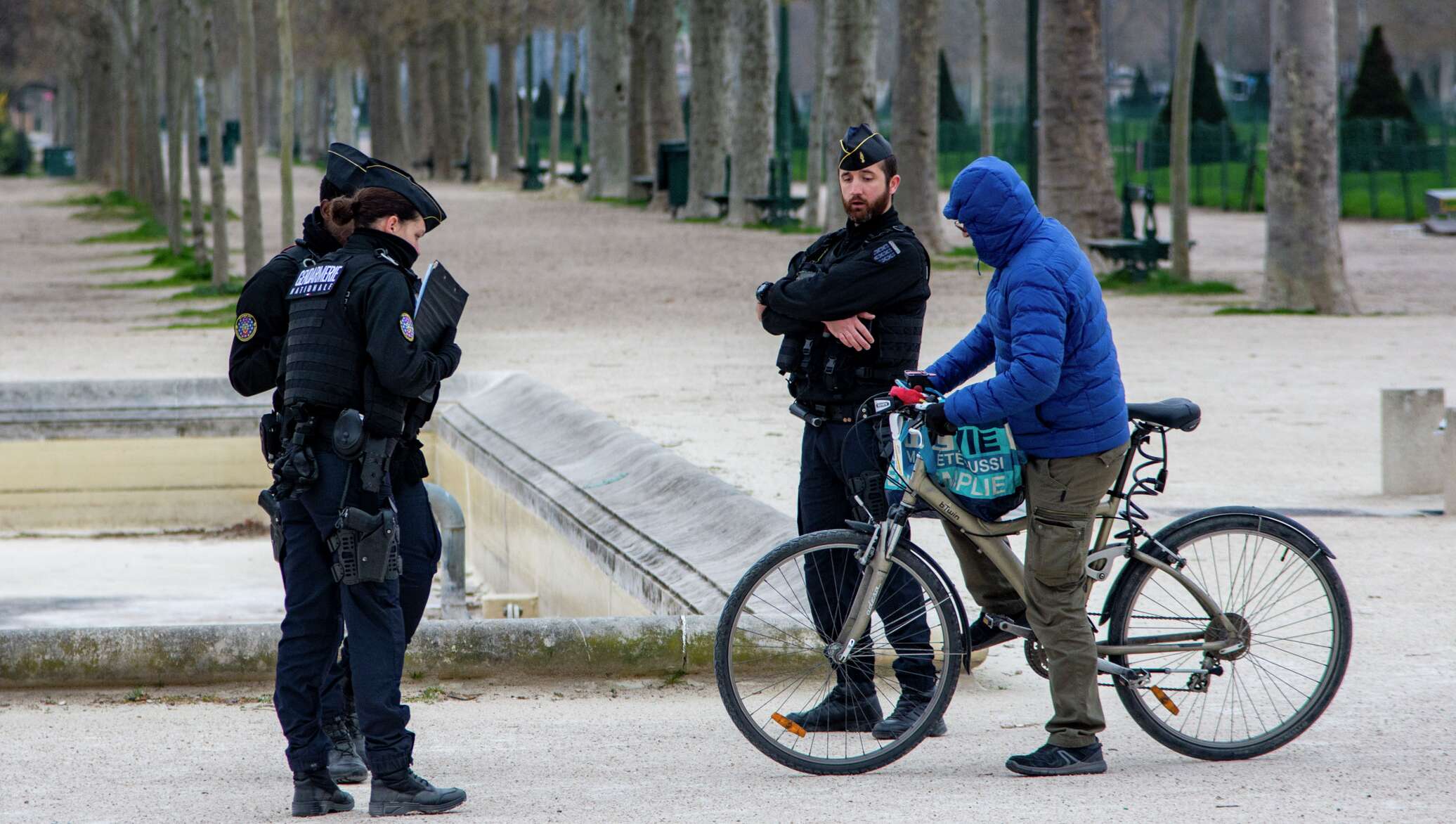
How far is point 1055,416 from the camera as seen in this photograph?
4.70m

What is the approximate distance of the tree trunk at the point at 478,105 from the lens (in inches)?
2140

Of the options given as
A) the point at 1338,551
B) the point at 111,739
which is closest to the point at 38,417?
the point at 111,739

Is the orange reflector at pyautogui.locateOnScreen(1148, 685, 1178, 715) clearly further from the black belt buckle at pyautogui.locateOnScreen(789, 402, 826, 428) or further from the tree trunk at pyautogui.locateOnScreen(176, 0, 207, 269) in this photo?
the tree trunk at pyautogui.locateOnScreen(176, 0, 207, 269)

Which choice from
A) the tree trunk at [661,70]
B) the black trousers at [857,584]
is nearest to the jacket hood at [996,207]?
the black trousers at [857,584]

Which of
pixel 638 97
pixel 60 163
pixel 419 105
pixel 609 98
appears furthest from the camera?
pixel 60 163

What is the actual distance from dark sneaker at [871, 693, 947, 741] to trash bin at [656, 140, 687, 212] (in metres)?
32.8

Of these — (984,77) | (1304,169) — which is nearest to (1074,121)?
(1304,169)

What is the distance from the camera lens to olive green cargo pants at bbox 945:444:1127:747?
4.72m

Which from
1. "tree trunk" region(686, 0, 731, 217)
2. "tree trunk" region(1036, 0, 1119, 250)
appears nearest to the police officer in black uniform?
"tree trunk" region(1036, 0, 1119, 250)

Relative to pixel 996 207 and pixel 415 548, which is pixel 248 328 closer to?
pixel 415 548

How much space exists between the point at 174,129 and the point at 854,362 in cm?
2336

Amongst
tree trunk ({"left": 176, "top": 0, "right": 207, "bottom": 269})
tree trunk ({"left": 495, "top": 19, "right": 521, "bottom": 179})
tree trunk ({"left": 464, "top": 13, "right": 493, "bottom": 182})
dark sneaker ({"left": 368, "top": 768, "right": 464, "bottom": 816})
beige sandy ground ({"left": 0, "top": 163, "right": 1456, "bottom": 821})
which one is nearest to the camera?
dark sneaker ({"left": 368, "top": 768, "right": 464, "bottom": 816})

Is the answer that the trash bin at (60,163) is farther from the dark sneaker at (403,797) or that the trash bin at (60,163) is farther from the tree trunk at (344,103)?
the dark sneaker at (403,797)

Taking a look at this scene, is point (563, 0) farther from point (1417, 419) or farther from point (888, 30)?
point (888, 30)
